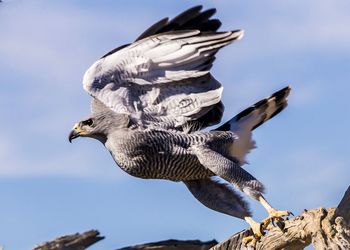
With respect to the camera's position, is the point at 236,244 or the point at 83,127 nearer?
the point at 236,244

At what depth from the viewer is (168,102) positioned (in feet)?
55.6

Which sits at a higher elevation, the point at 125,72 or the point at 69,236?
the point at 125,72

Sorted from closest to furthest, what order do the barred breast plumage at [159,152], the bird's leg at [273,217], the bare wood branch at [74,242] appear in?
the bird's leg at [273,217], the barred breast plumage at [159,152], the bare wood branch at [74,242]

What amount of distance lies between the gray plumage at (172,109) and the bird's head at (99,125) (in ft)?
0.04

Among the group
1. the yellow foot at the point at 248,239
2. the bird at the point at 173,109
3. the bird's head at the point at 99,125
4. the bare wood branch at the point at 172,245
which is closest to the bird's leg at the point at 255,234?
the yellow foot at the point at 248,239

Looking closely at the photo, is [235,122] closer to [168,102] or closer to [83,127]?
[168,102]

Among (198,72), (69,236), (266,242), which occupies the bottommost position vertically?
(266,242)

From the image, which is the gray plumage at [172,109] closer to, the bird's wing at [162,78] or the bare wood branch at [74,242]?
the bird's wing at [162,78]

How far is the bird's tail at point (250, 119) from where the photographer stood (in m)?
16.8

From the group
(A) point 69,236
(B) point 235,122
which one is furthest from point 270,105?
(A) point 69,236

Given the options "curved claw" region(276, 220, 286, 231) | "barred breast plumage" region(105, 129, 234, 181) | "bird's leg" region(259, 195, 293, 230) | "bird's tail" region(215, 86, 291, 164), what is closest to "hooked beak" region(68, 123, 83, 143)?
"barred breast plumage" region(105, 129, 234, 181)

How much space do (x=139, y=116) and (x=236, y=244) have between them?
239cm

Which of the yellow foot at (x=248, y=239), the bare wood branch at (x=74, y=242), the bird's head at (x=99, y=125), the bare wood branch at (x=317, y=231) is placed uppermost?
the bird's head at (x=99, y=125)

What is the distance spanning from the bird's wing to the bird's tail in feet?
1.38
